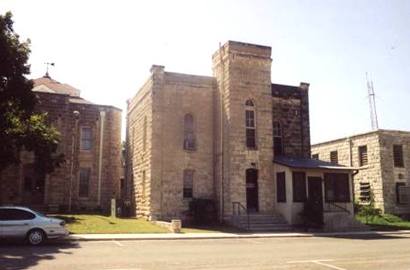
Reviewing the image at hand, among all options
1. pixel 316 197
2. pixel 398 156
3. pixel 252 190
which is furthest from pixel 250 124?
pixel 398 156

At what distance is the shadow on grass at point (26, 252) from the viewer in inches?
468

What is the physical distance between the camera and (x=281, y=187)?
92.0 feet

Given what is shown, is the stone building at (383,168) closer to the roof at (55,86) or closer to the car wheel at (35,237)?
the roof at (55,86)

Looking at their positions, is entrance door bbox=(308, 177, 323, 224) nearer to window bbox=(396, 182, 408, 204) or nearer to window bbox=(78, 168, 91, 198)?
window bbox=(396, 182, 408, 204)

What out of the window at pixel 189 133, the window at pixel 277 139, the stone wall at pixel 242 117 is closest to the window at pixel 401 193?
the window at pixel 277 139

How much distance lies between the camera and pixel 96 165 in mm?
35406

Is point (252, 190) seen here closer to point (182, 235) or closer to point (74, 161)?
point (182, 235)

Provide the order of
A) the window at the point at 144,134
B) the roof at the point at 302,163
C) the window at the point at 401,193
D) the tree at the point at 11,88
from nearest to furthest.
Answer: the tree at the point at 11,88 → the roof at the point at 302,163 → the window at the point at 144,134 → the window at the point at 401,193

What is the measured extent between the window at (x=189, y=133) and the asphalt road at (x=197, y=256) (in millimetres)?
11854

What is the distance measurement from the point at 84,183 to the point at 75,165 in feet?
5.16

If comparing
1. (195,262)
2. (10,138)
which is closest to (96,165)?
(10,138)

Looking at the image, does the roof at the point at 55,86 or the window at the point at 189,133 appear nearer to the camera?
the window at the point at 189,133

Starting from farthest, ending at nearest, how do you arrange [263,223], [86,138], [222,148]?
1. [86,138]
2. [222,148]
3. [263,223]

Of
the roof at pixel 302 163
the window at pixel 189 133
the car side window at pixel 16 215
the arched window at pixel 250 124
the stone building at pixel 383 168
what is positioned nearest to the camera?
the car side window at pixel 16 215
